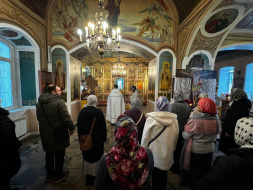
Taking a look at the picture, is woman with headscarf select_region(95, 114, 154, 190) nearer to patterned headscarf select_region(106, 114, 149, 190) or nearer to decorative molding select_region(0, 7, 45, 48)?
patterned headscarf select_region(106, 114, 149, 190)

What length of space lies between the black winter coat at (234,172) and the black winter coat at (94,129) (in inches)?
70.2

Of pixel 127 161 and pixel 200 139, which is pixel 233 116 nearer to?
pixel 200 139

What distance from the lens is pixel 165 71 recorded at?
5766 mm

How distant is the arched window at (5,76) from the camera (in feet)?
13.4

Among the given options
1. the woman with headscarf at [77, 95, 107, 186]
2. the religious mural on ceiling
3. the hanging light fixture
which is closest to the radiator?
the woman with headscarf at [77, 95, 107, 186]

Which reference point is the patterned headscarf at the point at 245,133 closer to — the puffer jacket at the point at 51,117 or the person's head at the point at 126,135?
the person's head at the point at 126,135

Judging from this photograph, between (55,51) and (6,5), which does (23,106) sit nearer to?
(55,51)

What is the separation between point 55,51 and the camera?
5.28 metres

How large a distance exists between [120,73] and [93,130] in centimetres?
1135

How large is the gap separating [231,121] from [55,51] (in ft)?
22.4

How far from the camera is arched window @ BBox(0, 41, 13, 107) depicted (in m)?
4.08

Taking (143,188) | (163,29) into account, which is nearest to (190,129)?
(143,188)

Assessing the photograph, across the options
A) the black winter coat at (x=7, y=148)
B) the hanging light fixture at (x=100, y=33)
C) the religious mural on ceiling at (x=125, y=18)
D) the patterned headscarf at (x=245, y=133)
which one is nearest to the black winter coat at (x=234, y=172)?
the patterned headscarf at (x=245, y=133)

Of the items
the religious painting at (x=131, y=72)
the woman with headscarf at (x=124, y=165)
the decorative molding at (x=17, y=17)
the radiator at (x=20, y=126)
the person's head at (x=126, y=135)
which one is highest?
the decorative molding at (x=17, y=17)
